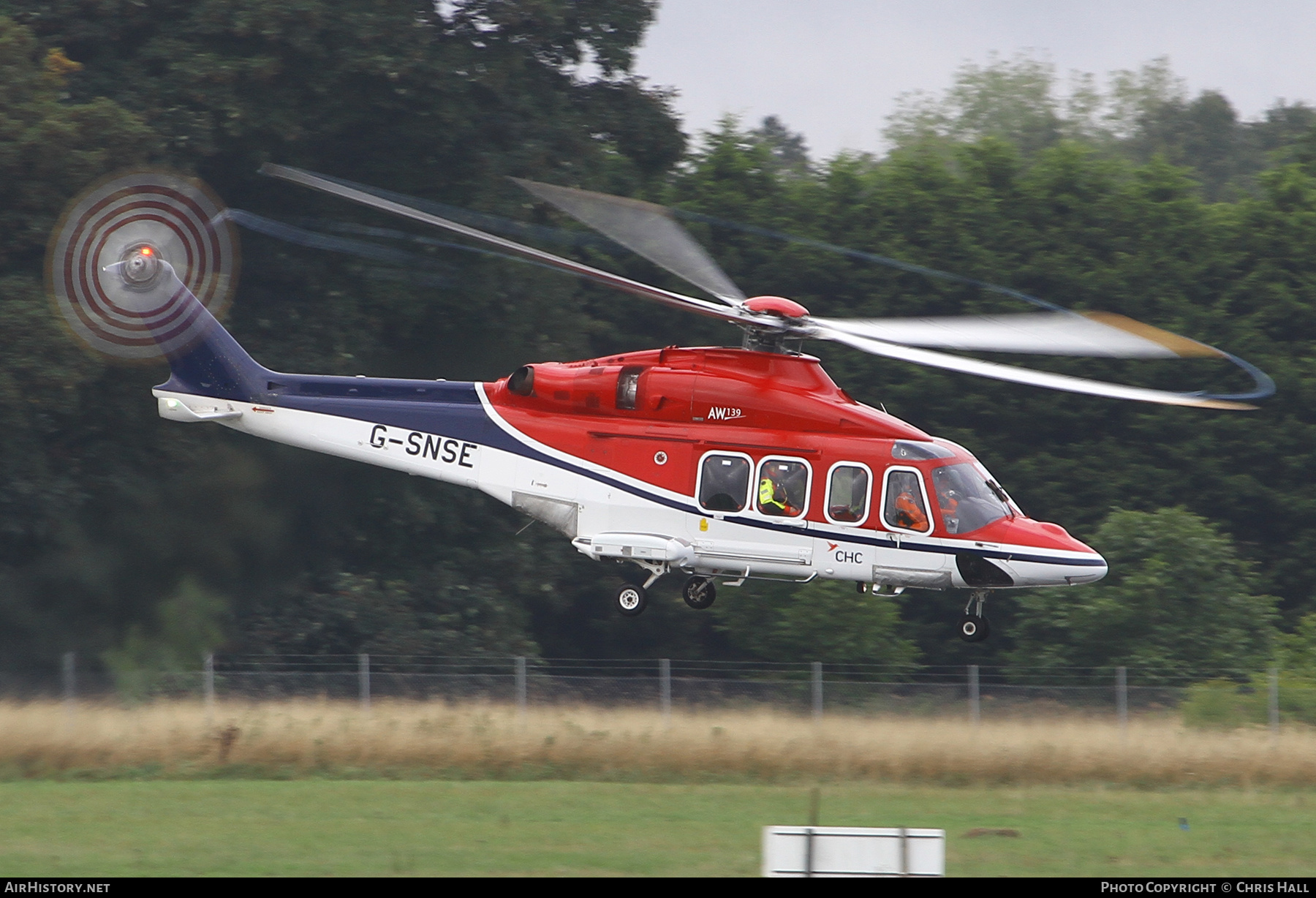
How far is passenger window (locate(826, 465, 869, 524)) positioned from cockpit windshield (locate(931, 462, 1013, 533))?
82 centimetres

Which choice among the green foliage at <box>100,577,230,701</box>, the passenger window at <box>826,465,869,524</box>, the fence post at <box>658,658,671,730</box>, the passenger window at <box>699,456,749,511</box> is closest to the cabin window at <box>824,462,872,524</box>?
the passenger window at <box>826,465,869,524</box>

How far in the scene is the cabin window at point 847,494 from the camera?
19172 mm

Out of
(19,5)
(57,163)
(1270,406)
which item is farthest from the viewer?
(1270,406)

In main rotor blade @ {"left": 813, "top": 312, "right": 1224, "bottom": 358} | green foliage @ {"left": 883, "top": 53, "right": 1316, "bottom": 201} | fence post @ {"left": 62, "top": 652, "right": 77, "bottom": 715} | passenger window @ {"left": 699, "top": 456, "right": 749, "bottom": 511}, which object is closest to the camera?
main rotor blade @ {"left": 813, "top": 312, "right": 1224, "bottom": 358}

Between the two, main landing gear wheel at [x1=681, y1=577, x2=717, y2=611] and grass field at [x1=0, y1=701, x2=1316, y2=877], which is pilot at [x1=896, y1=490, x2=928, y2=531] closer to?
main landing gear wheel at [x1=681, y1=577, x2=717, y2=611]

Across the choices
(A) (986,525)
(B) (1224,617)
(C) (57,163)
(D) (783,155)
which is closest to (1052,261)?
(B) (1224,617)

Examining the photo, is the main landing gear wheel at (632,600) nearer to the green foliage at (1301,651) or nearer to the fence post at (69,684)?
the fence post at (69,684)

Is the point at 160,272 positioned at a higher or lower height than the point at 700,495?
higher

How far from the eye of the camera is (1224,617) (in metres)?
30.0

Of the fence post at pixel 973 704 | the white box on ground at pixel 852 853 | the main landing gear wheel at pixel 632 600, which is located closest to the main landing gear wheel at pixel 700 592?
the main landing gear wheel at pixel 632 600

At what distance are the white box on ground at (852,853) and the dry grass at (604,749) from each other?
10126 millimetres

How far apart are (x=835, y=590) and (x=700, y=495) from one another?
11.4 metres

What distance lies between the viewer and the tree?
2955cm
